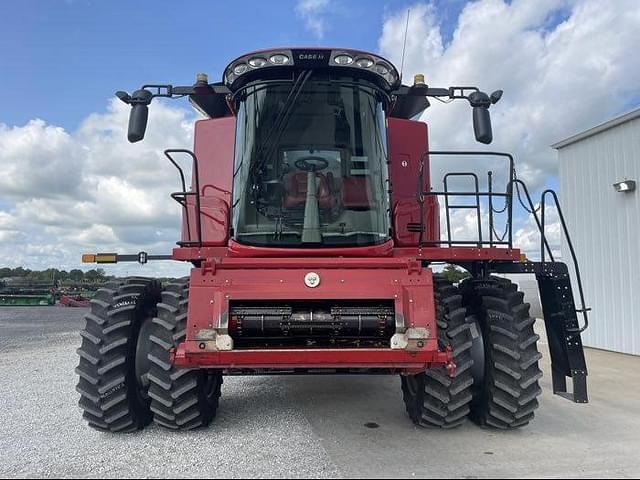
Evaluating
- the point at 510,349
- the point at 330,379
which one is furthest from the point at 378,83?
the point at 330,379

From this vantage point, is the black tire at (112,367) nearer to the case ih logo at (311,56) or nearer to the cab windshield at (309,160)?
the cab windshield at (309,160)

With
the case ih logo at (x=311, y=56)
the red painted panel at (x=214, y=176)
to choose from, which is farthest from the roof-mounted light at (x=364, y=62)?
the red painted panel at (x=214, y=176)

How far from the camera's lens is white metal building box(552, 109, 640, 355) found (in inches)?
423

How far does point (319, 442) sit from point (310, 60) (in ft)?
11.6

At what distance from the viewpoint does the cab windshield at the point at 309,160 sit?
5074 millimetres

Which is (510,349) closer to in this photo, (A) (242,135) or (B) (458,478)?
(B) (458,478)

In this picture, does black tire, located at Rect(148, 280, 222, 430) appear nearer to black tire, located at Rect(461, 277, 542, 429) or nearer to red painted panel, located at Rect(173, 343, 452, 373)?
red painted panel, located at Rect(173, 343, 452, 373)

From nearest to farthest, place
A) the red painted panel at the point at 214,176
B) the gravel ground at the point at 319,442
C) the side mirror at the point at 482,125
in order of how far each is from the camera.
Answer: the gravel ground at the point at 319,442
the red painted panel at the point at 214,176
the side mirror at the point at 482,125

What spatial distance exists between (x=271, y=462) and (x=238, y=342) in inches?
39.5

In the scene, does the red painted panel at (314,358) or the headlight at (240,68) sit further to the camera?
the headlight at (240,68)

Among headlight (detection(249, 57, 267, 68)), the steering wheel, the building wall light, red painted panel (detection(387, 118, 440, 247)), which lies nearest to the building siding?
the building wall light

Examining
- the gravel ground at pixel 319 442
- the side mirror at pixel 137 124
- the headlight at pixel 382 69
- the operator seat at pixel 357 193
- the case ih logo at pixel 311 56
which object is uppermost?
the case ih logo at pixel 311 56

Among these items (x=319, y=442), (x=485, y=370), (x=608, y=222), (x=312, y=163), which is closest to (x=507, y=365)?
(x=485, y=370)

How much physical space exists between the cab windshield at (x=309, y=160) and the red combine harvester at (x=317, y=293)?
0.04 feet
